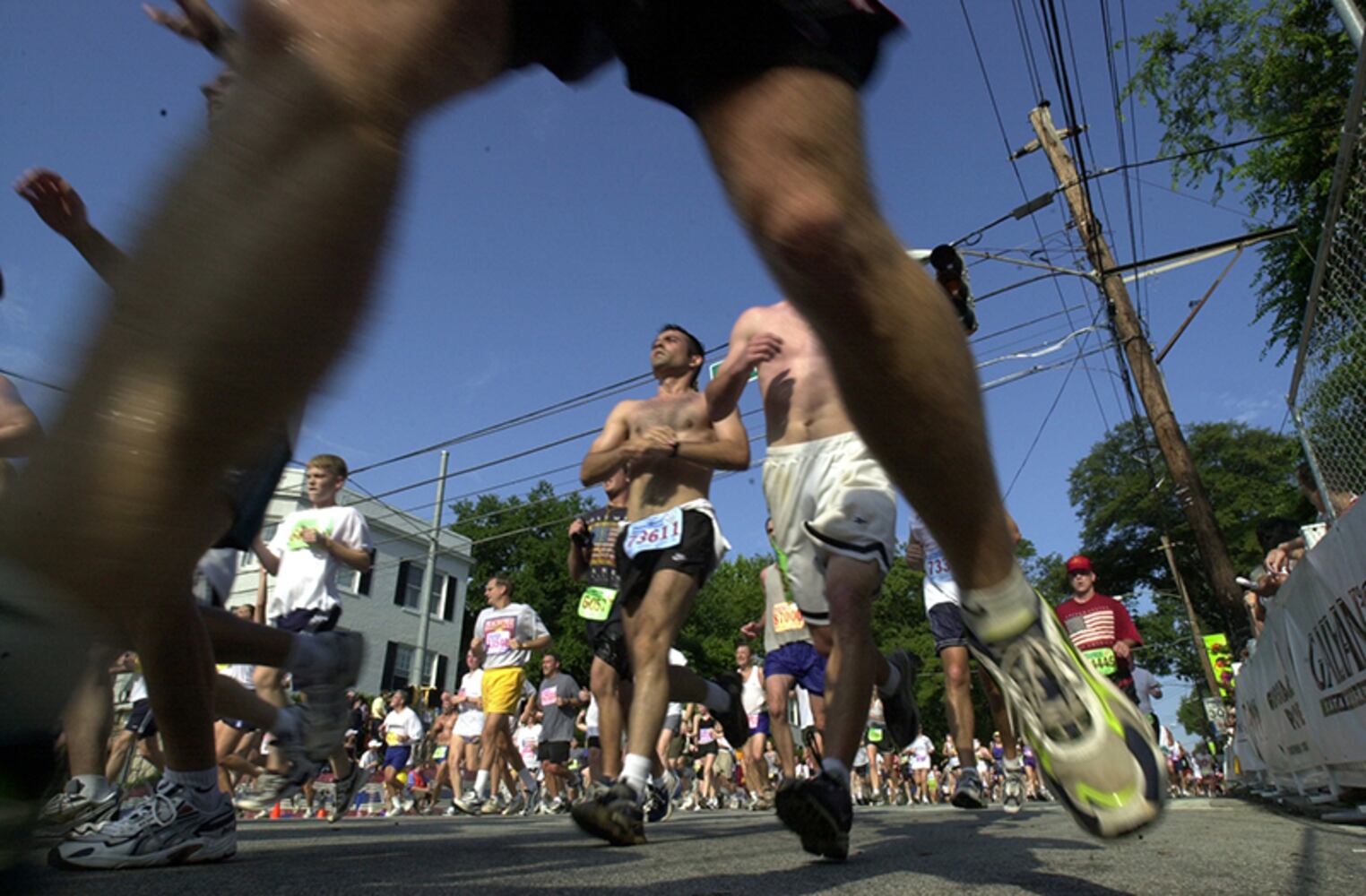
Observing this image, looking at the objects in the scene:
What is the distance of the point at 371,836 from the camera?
3914 millimetres

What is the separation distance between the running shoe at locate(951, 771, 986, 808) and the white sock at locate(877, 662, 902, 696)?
1.25m

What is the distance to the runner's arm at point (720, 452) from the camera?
411 cm

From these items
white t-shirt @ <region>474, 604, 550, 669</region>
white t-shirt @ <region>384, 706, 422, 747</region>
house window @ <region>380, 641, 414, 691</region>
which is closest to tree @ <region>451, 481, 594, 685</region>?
house window @ <region>380, 641, 414, 691</region>

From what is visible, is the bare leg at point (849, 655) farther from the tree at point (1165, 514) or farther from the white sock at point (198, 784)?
the tree at point (1165, 514)

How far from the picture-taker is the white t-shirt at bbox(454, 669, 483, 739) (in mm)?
11578

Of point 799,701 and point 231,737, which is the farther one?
point 799,701

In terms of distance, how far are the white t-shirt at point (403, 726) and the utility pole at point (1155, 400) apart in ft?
37.0

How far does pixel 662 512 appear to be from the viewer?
409 centimetres

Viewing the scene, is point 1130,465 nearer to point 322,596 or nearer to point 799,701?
point 799,701

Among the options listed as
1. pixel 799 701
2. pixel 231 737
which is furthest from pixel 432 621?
pixel 231 737

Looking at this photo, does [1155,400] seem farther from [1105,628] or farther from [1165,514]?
[1165,514]

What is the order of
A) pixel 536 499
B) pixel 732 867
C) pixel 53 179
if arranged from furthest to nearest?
pixel 536 499, pixel 732 867, pixel 53 179

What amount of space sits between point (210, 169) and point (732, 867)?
6.18ft

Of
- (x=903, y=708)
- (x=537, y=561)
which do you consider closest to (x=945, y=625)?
(x=903, y=708)
